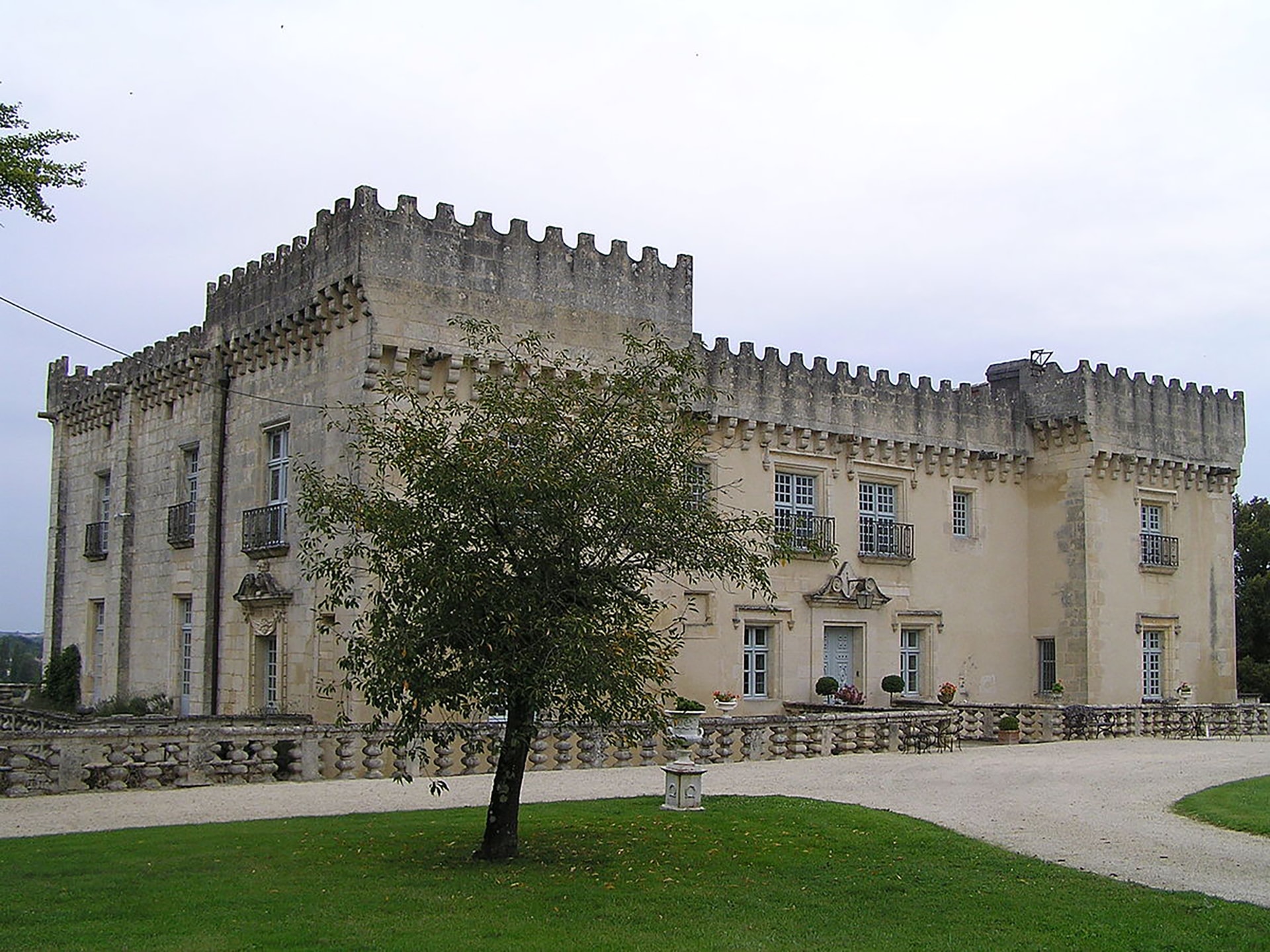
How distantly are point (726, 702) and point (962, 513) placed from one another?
757cm

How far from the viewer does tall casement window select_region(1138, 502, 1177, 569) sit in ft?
94.0

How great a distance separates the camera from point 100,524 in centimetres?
2716

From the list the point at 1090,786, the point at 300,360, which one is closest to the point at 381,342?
the point at 300,360

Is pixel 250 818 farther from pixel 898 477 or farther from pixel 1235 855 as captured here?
pixel 898 477

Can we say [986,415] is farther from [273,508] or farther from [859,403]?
[273,508]

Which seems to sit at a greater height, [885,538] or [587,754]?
[885,538]

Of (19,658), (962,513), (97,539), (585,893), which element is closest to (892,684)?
(962,513)

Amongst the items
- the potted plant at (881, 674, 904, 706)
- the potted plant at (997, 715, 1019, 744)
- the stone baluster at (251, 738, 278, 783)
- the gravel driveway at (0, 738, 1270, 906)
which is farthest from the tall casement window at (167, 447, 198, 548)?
the potted plant at (997, 715, 1019, 744)

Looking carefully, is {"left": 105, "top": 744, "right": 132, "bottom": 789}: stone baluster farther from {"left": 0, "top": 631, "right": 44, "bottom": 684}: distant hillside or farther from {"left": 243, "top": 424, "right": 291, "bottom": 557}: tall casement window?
{"left": 0, "top": 631, "right": 44, "bottom": 684}: distant hillside

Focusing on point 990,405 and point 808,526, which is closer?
point 808,526

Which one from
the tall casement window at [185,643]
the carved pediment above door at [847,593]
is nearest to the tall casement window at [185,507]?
the tall casement window at [185,643]

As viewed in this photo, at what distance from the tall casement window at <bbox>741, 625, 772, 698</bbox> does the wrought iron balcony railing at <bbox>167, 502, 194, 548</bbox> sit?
31.2 feet

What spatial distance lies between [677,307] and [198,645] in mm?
9402

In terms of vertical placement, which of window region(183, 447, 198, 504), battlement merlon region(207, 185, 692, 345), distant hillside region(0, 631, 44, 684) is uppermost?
battlement merlon region(207, 185, 692, 345)
